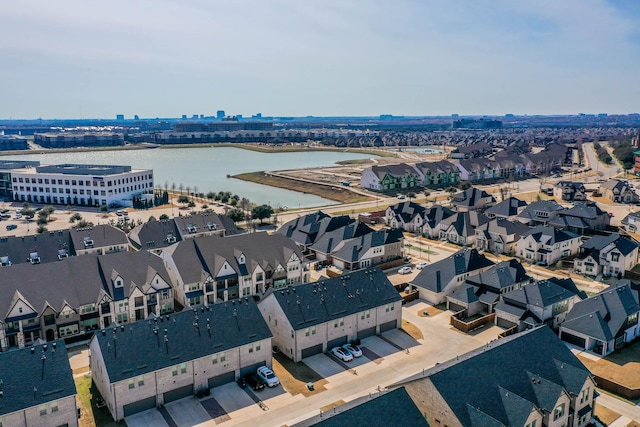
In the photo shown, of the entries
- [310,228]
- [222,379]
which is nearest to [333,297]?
[222,379]

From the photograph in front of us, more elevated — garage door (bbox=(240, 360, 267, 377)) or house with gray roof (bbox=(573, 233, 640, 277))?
house with gray roof (bbox=(573, 233, 640, 277))

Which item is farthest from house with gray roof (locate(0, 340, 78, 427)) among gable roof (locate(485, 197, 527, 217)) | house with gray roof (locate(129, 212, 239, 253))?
gable roof (locate(485, 197, 527, 217))

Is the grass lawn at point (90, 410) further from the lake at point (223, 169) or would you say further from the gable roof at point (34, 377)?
the lake at point (223, 169)

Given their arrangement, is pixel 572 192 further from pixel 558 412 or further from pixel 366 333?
pixel 558 412

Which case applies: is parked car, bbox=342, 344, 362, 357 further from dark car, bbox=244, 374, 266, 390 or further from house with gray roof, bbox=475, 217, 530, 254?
house with gray roof, bbox=475, 217, 530, 254

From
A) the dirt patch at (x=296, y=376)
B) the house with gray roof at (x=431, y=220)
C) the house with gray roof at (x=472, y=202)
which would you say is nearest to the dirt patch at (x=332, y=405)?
the dirt patch at (x=296, y=376)
